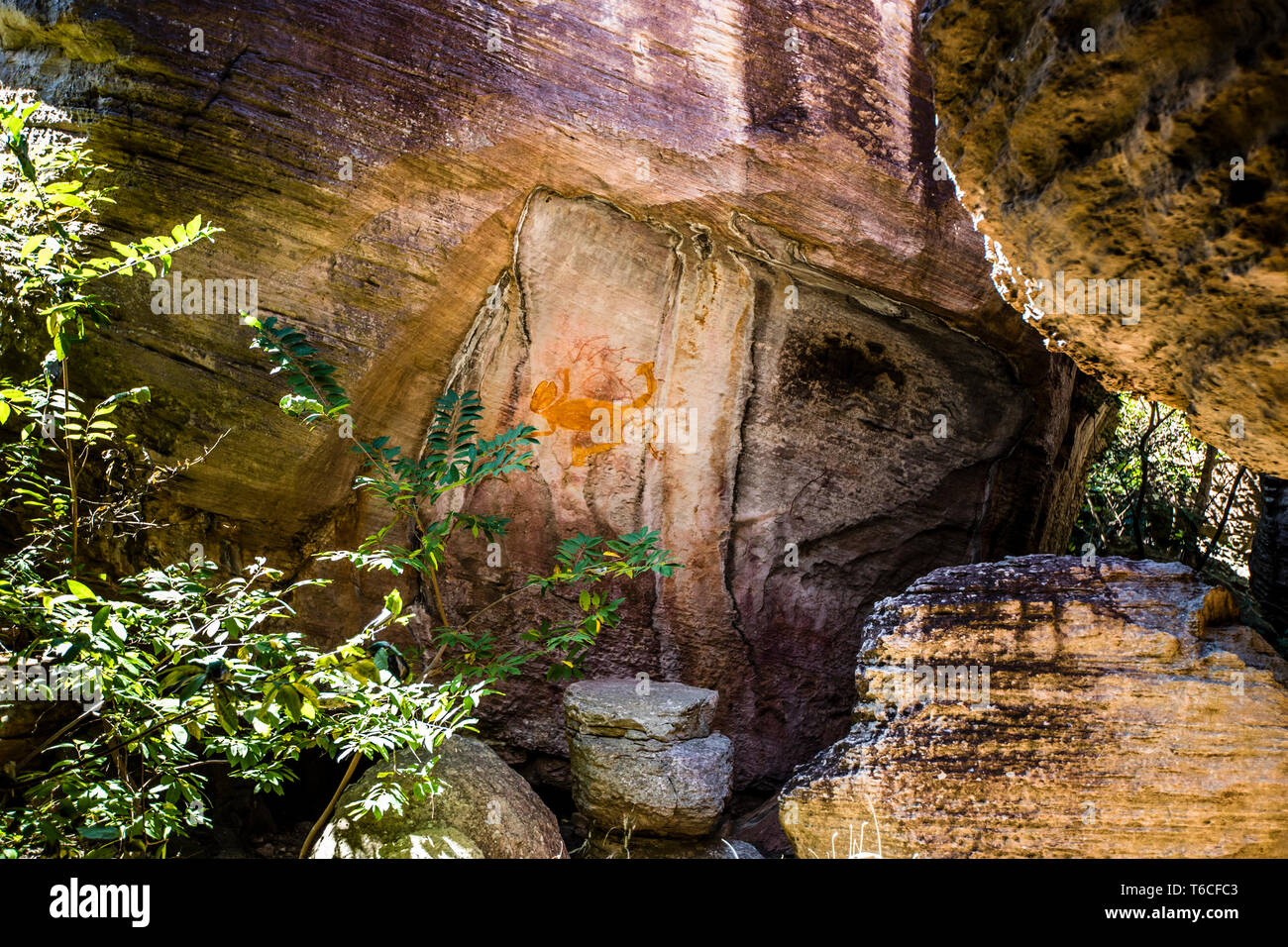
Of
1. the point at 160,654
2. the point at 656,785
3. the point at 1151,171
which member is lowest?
the point at 656,785

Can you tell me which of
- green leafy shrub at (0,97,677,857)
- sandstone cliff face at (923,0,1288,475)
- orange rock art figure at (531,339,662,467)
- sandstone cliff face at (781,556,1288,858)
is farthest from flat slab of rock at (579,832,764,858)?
sandstone cliff face at (923,0,1288,475)

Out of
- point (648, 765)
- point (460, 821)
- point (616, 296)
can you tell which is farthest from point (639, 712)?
point (616, 296)

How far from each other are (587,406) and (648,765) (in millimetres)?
2088

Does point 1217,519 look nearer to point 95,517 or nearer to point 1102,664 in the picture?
point 1102,664

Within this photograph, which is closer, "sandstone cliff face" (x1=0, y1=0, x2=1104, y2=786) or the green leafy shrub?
the green leafy shrub

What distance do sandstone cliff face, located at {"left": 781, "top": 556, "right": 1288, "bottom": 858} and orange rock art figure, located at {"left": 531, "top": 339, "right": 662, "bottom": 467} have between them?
215 centimetres

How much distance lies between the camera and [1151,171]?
7.27ft

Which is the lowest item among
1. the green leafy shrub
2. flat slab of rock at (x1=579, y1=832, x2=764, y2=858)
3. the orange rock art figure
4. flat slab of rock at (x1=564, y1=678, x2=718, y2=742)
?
flat slab of rock at (x1=579, y1=832, x2=764, y2=858)

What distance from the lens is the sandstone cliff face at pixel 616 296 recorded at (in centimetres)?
470

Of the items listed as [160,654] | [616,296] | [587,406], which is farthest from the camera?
[587,406]

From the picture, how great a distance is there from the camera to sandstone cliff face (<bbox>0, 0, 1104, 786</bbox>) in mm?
4703

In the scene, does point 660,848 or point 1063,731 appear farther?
point 660,848

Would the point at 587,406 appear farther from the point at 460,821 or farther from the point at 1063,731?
the point at 1063,731

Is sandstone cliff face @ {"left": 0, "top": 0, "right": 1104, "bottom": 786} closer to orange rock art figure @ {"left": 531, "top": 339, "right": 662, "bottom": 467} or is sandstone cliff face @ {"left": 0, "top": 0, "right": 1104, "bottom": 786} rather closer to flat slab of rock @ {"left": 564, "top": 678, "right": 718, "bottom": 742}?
orange rock art figure @ {"left": 531, "top": 339, "right": 662, "bottom": 467}
